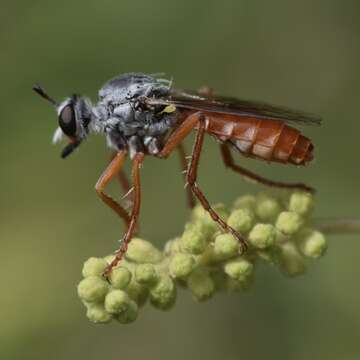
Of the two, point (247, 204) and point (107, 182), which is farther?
point (107, 182)

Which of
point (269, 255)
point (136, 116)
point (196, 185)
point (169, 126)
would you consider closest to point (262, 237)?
point (269, 255)

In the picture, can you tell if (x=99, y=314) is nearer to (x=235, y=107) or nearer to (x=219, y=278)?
(x=219, y=278)

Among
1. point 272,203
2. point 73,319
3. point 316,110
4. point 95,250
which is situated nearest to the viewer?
point 272,203

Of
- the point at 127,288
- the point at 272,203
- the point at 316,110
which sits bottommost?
the point at 127,288

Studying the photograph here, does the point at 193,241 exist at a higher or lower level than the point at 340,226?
lower

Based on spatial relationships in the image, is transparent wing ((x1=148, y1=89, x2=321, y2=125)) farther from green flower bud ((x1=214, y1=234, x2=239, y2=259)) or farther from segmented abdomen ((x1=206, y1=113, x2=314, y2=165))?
green flower bud ((x1=214, y1=234, x2=239, y2=259))

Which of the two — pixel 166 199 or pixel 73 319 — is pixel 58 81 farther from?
pixel 73 319

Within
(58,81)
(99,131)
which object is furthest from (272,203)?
(58,81)
